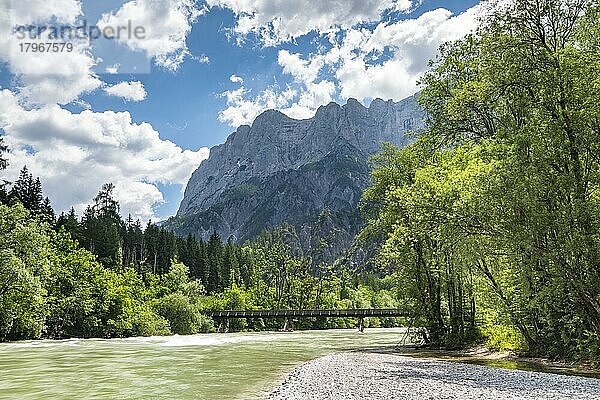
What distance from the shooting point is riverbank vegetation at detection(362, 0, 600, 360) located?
17891mm

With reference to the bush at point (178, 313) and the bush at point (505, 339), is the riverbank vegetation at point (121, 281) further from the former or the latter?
the bush at point (505, 339)

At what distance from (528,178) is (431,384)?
27.0 feet

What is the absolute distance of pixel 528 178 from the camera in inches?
710

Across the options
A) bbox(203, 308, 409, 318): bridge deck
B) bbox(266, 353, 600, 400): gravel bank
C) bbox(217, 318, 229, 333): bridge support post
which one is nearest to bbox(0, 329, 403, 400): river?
bbox(266, 353, 600, 400): gravel bank

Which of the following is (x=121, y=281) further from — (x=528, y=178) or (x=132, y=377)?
(x=528, y=178)

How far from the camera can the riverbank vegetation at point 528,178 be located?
1789 centimetres

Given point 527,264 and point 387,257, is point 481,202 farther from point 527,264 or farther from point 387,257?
point 387,257

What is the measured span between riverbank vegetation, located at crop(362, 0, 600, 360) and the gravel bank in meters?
4.08

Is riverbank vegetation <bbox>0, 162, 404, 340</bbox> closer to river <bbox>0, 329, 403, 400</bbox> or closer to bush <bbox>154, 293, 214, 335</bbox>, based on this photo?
bush <bbox>154, 293, 214, 335</bbox>

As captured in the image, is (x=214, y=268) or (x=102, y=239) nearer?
(x=102, y=239)

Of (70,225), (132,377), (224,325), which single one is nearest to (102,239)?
(70,225)

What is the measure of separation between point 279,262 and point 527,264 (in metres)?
97.7

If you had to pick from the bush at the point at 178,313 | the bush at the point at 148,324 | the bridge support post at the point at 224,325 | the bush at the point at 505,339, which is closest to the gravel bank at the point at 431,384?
the bush at the point at 505,339

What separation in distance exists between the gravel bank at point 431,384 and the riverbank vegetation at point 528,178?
4083mm
